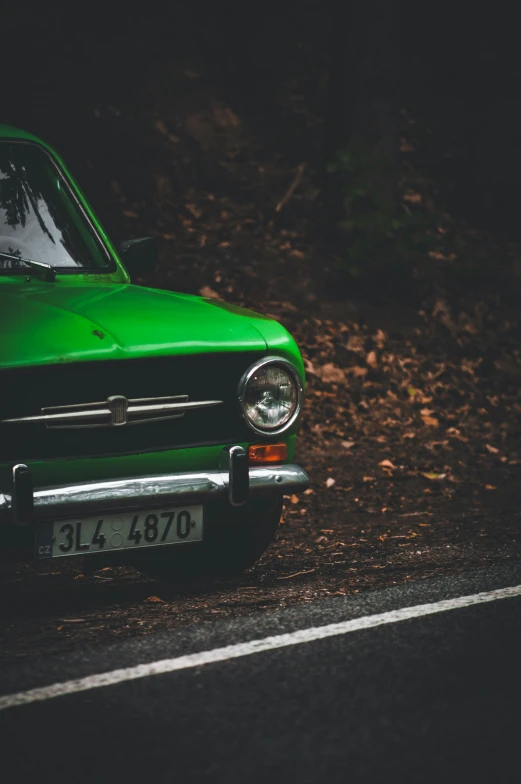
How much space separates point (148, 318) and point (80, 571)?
1.51 m

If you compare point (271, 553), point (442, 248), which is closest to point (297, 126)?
point (442, 248)

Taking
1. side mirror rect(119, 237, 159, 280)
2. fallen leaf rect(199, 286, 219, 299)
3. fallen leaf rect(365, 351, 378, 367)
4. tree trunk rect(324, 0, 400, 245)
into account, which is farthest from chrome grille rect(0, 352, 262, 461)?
tree trunk rect(324, 0, 400, 245)

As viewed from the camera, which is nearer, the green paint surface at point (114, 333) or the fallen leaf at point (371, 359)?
the green paint surface at point (114, 333)

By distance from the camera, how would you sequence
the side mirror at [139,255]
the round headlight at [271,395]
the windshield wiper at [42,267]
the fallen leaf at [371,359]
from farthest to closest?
the fallen leaf at [371,359] < the side mirror at [139,255] < the windshield wiper at [42,267] < the round headlight at [271,395]

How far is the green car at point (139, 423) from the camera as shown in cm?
445

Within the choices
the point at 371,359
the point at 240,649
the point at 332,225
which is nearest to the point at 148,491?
the point at 240,649

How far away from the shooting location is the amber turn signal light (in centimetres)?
494

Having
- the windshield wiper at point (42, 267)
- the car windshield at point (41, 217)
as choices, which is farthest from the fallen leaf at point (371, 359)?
the windshield wiper at point (42, 267)

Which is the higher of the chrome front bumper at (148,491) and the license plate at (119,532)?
the chrome front bumper at (148,491)

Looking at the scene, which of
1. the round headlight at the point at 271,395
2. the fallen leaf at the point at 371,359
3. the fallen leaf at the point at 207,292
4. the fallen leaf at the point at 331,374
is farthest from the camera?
the fallen leaf at the point at 207,292

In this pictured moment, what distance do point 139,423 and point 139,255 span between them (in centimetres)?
138

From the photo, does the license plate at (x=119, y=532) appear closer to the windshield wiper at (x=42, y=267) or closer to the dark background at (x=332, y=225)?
the dark background at (x=332, y=225)

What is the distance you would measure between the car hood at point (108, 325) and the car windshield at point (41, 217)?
1.08ft

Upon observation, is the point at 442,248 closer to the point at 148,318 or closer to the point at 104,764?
the point at 148,318
